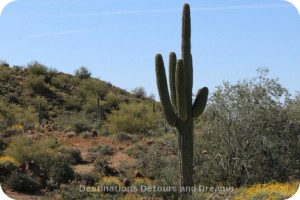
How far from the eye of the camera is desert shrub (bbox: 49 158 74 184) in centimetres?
1647

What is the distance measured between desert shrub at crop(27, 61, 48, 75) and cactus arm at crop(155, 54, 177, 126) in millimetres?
33517

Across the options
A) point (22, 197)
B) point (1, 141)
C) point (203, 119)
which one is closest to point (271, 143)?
point (203, 119)

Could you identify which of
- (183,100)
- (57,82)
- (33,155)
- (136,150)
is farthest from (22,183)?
(57,82)

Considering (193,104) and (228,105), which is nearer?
(193,104)

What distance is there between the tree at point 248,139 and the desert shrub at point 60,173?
14.8 feet

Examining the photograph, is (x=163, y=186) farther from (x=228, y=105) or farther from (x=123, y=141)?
(x=123, y=141)

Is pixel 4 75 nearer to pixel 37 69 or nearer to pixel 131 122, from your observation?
pixel 37 69

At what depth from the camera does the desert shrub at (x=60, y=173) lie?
16.5 m

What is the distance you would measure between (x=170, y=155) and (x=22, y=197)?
5.19 m

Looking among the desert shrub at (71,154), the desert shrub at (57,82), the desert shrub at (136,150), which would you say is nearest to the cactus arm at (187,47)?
the desert shrub at (71,154)

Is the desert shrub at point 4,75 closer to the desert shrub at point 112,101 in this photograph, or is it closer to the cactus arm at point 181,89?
the desert shrub at point 112,101

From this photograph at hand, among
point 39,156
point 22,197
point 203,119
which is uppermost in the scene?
point 203,119

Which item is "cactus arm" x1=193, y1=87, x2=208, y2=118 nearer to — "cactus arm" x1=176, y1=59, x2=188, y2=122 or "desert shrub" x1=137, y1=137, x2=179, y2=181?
"cactus arm" x1=176, y1=59, x2=188, y2=122

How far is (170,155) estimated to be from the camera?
1711 centimetres
